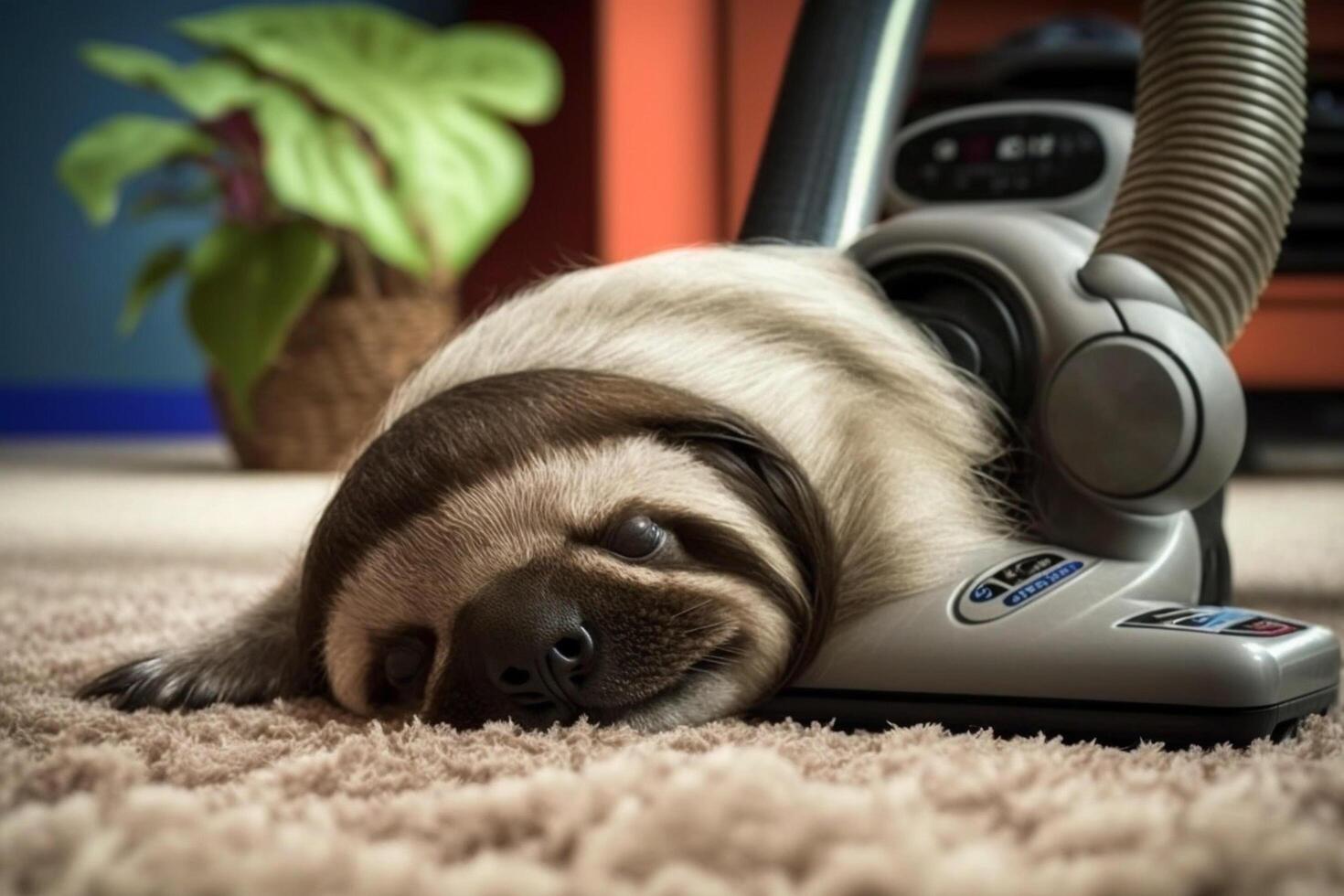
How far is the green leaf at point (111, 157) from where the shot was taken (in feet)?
9.62

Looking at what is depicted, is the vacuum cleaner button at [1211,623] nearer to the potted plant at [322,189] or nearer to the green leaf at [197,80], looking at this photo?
the potted plant at [322,189]

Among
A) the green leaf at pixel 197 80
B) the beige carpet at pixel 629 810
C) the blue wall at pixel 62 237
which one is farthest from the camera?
the blue wall at pixel 62 237

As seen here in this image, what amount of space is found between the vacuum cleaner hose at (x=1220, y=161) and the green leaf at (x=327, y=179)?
2.15 meters

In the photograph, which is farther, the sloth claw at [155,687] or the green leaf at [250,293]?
the green leaf at [250,293]

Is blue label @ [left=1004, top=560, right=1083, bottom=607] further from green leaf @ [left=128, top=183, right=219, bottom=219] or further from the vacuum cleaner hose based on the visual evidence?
green leaf @ [left=128, top=183, right=219, bottom=219]

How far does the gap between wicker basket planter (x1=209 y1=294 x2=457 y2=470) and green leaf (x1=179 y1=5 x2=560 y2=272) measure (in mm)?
187

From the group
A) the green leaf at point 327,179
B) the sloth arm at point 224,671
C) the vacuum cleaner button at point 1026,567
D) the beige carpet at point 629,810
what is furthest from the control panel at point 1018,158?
the green leaf at point 327,179

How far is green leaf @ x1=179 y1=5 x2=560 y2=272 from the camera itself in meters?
2.88

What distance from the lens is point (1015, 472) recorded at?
0.84 m

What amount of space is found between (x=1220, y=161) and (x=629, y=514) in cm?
43

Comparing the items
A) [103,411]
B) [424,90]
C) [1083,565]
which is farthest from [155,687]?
[103,411]

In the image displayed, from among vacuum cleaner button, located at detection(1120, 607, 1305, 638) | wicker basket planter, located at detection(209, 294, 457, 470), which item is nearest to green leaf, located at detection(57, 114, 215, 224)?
wicker basket planter, located at detection(209, 294, 457, 470)

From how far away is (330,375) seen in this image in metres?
3.00

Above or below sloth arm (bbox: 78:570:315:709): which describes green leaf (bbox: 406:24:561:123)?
above
